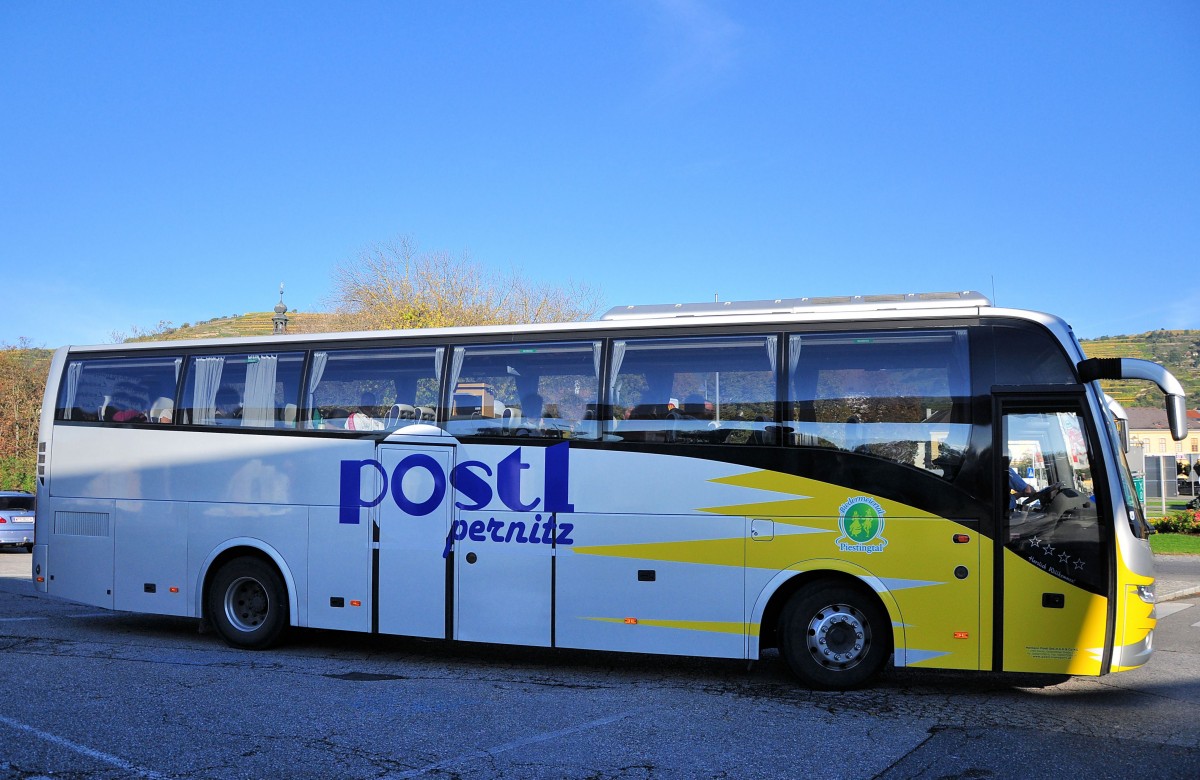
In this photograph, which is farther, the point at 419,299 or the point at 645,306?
the point at 419,299

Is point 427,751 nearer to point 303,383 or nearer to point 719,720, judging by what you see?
point 719,720

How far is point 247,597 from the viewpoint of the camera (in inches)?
418

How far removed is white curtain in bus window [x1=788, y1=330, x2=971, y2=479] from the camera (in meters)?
8.10

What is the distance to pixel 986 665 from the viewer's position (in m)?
7.88

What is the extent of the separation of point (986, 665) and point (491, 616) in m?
4.42

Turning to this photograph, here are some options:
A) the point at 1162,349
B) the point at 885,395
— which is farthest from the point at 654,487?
the point at 1162,349

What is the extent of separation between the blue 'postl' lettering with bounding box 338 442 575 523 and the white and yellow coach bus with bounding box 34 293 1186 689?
2 centimetres

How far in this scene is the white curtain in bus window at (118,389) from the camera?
35.9ft

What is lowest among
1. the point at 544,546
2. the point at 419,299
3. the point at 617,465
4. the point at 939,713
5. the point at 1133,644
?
the point at 939,713

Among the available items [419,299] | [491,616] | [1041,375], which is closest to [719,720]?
[491,616]

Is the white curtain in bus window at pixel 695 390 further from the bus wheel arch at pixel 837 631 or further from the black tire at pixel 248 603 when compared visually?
the black tire at pixel 248 603

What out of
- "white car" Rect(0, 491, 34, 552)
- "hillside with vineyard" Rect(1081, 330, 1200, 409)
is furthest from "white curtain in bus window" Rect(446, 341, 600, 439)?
"hillside with vineyard" Rect(1081, 330, 1200, 409)

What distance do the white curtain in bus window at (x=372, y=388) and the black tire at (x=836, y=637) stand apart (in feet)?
13.1

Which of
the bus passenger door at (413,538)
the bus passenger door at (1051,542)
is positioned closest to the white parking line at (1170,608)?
the bus passenger door at (1051,542)
